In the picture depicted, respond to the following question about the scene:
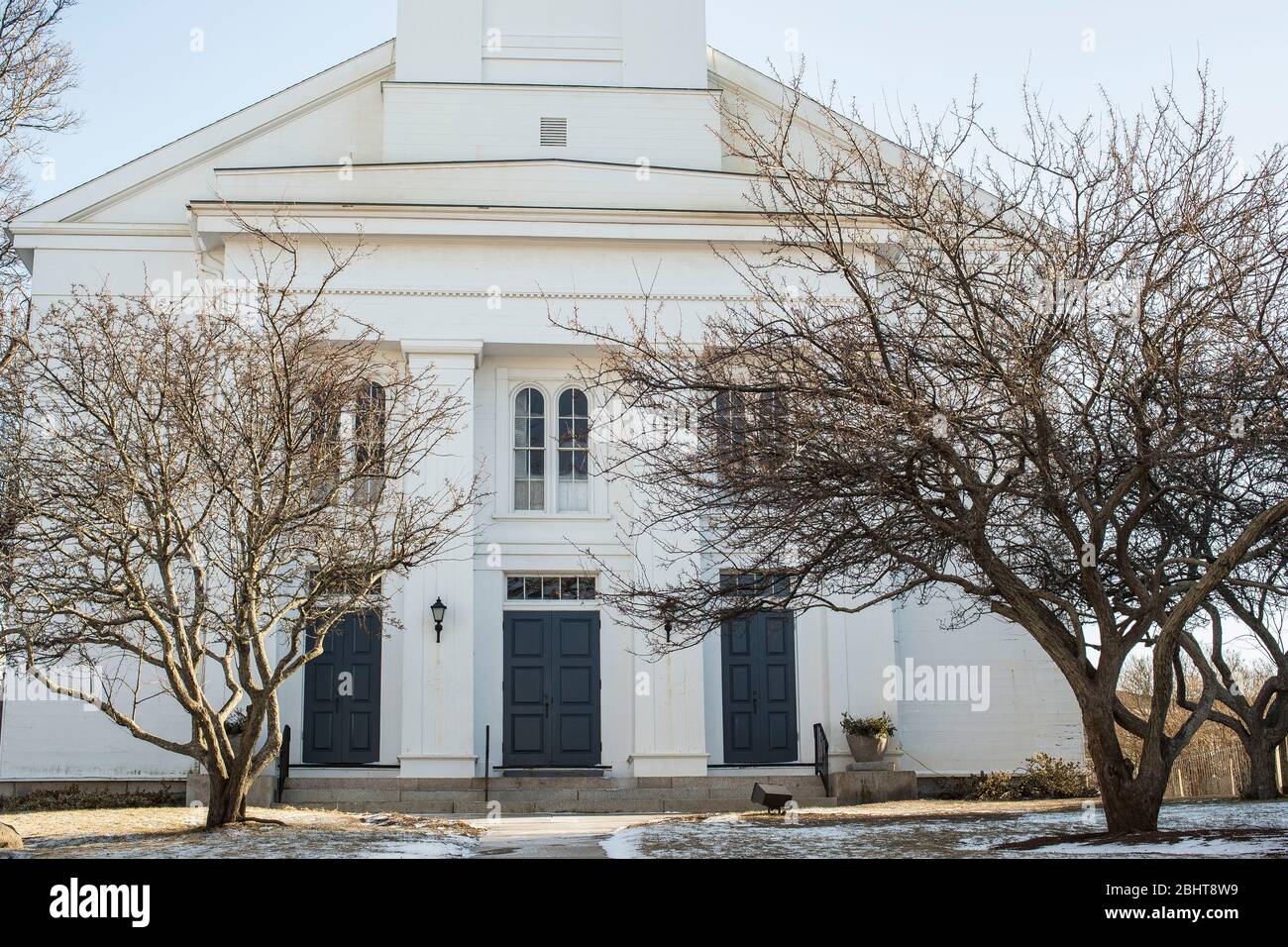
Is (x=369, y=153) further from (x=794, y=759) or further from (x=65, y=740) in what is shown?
(x=794, y=759)

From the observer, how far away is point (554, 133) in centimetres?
2466

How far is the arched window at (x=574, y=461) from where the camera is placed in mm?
22969

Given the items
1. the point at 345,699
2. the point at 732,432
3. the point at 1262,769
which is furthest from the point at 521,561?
the point at 1262,769

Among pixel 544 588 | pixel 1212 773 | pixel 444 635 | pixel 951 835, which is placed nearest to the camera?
pixel 951 835

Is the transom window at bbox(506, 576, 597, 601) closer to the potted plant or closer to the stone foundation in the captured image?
the potted plant

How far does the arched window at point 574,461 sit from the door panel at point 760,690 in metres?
3.18

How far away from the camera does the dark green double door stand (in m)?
22.0

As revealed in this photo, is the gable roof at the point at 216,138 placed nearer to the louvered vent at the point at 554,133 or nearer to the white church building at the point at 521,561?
the white church building at the point at 521,561

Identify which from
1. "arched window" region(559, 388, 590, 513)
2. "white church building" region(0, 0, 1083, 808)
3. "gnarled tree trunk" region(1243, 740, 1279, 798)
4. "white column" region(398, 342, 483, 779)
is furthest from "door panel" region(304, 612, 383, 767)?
"gnarled tree trunk" region(1243, 740, 1279, 798)

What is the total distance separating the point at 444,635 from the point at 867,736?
6525 mm

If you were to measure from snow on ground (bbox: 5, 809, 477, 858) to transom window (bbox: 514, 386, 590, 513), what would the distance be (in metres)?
7.66

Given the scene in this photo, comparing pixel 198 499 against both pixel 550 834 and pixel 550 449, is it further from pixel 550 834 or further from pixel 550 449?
pixel 550 449
